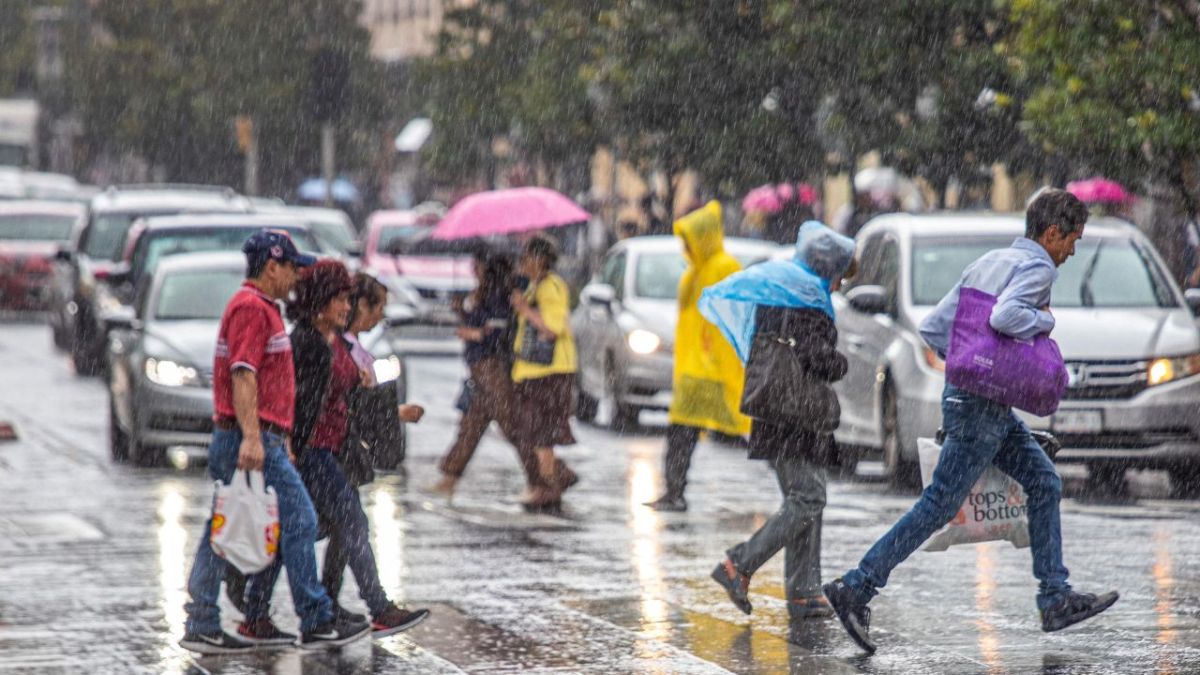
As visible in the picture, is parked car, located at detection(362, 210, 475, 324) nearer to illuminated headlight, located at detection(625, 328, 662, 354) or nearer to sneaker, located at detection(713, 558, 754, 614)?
illuminated headlight, located at detection(625, 328, 662, 354)

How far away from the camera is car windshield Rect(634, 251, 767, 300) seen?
20.9m

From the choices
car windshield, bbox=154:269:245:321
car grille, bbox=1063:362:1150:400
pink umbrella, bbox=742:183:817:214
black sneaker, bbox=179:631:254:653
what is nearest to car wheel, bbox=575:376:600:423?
car windshield, bbox=154:269:245:321

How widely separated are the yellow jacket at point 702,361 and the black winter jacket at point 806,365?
3520 mm

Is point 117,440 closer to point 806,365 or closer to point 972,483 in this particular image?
point 806,365

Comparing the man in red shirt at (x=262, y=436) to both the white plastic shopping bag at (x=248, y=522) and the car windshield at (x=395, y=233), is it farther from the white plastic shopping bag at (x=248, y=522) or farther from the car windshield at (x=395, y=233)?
the car windshield at (x=395, y=233)

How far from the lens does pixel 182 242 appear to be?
2308 cm

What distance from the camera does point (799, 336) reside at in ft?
32.1

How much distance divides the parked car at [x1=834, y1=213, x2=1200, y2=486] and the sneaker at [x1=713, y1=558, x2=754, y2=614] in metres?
4.91

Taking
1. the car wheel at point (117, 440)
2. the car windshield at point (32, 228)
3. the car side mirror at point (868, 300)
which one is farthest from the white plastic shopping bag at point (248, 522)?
the car windshield at point (32, 228)

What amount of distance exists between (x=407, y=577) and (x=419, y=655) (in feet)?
7.09

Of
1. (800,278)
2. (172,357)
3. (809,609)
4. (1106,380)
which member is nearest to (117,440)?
(172,357)

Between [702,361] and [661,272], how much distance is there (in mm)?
7577

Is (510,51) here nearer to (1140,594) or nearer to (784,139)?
(784,139)

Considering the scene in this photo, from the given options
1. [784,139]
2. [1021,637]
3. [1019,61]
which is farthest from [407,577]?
[784,139]
